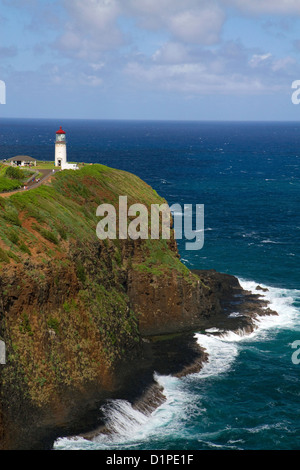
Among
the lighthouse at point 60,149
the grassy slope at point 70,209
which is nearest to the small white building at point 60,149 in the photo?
the lighthouse at point 60,149

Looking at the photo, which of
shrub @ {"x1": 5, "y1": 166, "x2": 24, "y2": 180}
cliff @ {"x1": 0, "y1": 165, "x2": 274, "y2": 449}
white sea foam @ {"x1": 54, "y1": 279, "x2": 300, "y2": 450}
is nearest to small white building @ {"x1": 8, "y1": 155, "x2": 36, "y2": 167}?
shrub @ {"x1": 5, "y1": 166, "x2": 24, "y2": 180}

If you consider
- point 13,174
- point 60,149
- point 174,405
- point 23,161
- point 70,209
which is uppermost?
point 60,149
